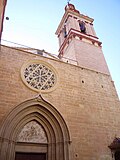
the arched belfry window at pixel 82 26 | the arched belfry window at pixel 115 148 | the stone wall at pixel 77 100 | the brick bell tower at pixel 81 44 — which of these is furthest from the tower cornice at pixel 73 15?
the arched belfry window at pixel 115 148

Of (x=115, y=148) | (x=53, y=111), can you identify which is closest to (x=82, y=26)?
(x=53, y=111)

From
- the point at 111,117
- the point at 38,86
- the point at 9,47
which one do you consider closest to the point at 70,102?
the point at 38,86

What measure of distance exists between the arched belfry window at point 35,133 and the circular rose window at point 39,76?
0.73 m

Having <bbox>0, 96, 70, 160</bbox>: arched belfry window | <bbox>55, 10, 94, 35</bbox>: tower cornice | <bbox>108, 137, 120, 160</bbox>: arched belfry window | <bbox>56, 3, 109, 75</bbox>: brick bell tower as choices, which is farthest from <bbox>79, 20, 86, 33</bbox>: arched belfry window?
<bbox>108, 137, 120, 160</bbox>: arched belfry window

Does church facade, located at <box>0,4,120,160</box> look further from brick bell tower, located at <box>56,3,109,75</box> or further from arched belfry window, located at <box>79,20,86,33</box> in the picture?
arched belfry window, located at <box>79,20,86,33</box>

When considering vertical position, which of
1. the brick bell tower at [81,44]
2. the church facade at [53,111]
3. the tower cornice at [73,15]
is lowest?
the church facade at [53,111]

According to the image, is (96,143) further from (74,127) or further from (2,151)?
(2,151)

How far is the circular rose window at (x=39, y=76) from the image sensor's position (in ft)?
22.1

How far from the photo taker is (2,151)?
4.82m

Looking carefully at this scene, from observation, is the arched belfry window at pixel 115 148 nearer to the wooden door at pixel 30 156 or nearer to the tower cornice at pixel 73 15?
the wooden door at pixel 30 156

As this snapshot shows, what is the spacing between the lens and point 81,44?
10.9 meters

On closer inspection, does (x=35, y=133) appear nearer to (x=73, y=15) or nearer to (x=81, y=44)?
(x=81, y=44)

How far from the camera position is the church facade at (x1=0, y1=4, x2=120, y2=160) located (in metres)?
5.59

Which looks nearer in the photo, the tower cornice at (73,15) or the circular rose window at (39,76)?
the circular rose window at (39,76)
